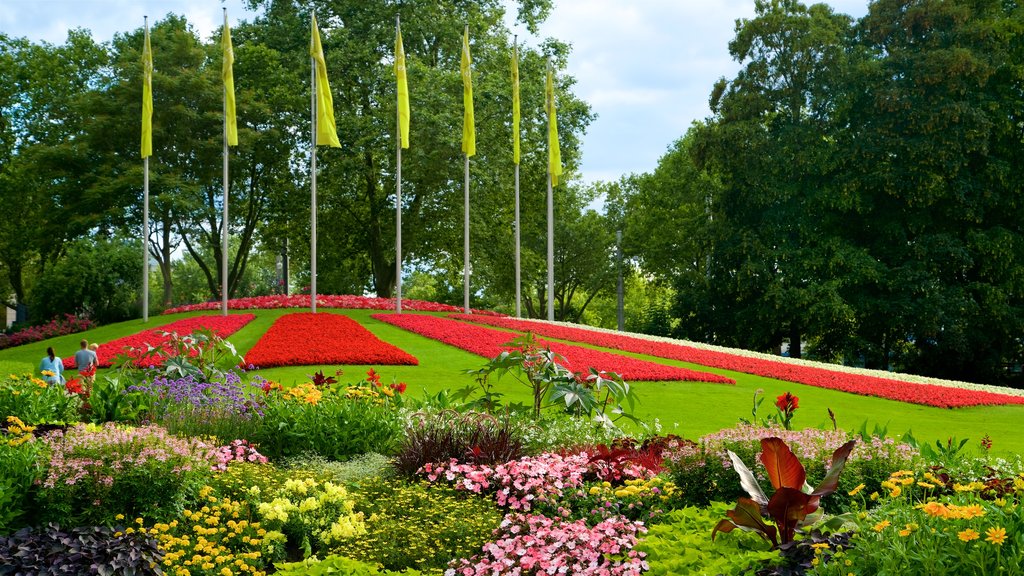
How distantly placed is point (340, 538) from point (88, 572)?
1813 millimetres

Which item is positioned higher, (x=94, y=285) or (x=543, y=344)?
(x=94, y=285)

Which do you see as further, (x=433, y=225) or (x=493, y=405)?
(x=433, y=225)

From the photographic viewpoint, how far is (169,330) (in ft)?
74.1

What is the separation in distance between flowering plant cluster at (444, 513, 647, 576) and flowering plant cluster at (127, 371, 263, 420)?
4458mm

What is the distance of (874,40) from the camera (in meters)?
31.4

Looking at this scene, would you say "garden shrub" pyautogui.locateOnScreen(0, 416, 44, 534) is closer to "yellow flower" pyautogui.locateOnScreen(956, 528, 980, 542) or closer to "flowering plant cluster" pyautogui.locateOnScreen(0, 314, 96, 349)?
"yellow flower" pyautogui.locateOnScreen(956, 528, 980, 542)

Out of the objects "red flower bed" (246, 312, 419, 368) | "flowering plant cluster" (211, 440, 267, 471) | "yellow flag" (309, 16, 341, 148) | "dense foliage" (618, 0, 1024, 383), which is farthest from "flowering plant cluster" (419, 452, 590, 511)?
"dense foliage" (618, 0, 1024, 383)

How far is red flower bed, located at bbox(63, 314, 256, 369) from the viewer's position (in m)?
19.3

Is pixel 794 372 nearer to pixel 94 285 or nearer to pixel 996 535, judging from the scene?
pixel 996 535

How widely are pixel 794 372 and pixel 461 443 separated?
14.2 m

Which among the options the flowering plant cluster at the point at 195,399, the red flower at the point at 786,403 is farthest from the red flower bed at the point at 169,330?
the red flower at the point at 786,403

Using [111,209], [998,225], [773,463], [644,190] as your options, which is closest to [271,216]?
[111,209]

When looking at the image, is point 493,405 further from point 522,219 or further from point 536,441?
point 522,219

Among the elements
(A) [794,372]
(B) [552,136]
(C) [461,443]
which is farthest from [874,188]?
(C) [461,443]
